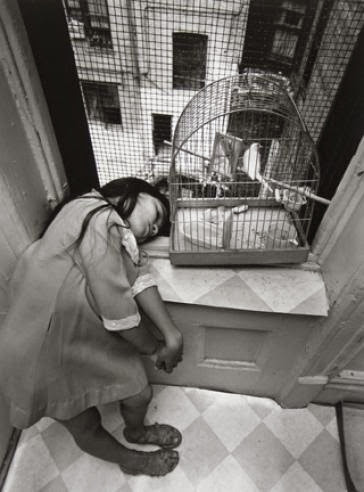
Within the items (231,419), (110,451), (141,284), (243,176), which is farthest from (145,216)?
(231,419)

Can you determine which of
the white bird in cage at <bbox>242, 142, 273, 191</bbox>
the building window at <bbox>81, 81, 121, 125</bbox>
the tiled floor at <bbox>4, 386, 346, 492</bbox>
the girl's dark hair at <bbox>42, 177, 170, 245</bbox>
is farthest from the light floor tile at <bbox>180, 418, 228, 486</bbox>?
the building window at <bbox>81, 81, 121, 125</bbox>

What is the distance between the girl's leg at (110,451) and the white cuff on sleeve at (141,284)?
0.47m

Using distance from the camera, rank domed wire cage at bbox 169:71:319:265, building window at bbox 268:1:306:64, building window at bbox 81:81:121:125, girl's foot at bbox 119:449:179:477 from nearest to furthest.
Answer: building window at bbox 268:1:306:64
domed wire cage at bbox 169:71:319:265
building window at bbox 81:81:121:125
girl's foot at bbox 119:449:179:477

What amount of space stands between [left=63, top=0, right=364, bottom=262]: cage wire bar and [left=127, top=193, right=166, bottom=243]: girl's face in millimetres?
226

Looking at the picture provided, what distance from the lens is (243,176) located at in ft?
3.09

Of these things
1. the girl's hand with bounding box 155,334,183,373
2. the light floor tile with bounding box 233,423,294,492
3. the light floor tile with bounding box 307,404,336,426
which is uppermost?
the girl's hand with bounding box 155,334,183,373

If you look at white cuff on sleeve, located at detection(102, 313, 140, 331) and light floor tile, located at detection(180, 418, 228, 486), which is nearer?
white cuff on sleeve, located at detection(102, 313, 140, 331)

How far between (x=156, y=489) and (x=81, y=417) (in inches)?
16.5

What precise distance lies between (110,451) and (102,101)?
3.75 ft

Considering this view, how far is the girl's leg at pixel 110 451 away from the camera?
3.45ft

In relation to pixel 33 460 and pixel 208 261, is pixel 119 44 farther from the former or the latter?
pixel 33 460

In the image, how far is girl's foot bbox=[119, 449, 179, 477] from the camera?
1.15 m

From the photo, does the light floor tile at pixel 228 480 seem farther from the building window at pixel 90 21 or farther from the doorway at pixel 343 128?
the building window at pixel 90 21

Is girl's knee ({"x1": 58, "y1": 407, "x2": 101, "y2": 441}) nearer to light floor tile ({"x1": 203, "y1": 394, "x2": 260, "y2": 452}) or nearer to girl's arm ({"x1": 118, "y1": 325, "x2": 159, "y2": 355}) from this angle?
girl's arm ({"x1": 118, "y1": 325, "x2": 159, "y2": 355})
